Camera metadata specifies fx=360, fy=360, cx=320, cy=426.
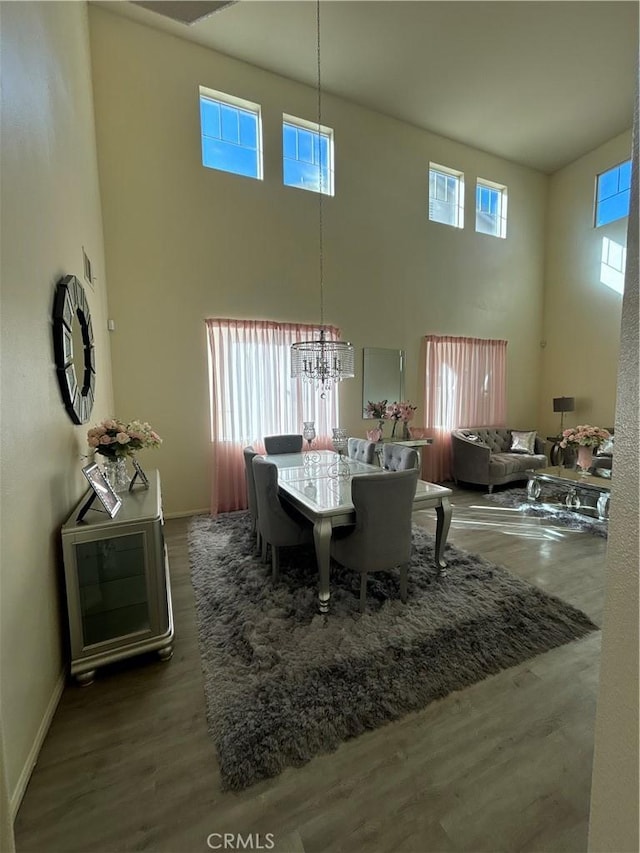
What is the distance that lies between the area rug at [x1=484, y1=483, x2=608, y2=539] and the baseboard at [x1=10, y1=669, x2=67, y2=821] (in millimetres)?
4322

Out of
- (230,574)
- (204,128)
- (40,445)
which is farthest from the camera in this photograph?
(204,128)

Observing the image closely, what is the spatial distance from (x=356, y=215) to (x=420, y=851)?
18.5 feet

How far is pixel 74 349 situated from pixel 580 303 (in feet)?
23.6

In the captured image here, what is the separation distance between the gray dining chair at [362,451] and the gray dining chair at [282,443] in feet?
2.16

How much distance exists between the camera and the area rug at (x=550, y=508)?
3729mm

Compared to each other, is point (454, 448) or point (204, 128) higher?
point (204, 128)

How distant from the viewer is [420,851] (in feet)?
3.76

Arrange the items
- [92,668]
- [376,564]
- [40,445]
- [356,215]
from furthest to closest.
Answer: [356,215] < [376,564] < [92,668] < [40,445]

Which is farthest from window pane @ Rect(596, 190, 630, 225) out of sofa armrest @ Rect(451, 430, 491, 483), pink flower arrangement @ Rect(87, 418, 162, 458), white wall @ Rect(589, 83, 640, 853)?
pink flower arrangement @ Rect(87, 418, 162, 458)

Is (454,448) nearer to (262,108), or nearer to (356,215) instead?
(356,215)

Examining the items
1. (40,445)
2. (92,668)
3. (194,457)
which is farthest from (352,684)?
(194,457)

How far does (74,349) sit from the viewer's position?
224cm

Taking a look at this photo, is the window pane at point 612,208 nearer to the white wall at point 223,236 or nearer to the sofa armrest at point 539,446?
the white wall at point 223,236

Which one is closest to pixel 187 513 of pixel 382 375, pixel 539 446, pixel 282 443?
pixel 282 443
